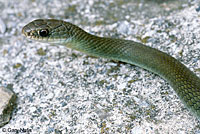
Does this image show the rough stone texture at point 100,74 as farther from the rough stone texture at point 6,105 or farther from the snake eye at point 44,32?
the snake eye at point 44,32

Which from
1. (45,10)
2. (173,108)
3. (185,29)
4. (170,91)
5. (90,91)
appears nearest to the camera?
(173,108)

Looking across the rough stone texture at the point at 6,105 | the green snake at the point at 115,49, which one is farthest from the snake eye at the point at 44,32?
the rough stone texture at the point at 6,105

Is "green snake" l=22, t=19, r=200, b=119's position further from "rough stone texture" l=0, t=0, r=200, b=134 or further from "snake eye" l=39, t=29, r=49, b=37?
"rough stone texture" l=0, t=0, r=200, b=134

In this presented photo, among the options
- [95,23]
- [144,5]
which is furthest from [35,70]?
[144,5]

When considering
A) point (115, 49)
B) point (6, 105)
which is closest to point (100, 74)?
point (115, 49)

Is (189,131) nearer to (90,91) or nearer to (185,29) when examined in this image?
(90,91)

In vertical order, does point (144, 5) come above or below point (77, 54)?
above
